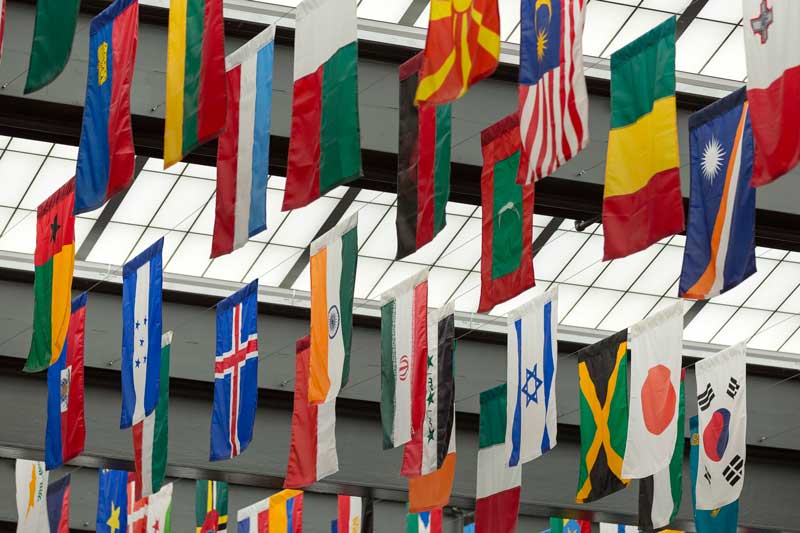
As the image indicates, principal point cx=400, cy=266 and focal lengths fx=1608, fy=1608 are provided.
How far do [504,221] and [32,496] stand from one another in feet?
43.5

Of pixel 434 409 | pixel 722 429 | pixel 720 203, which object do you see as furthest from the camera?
pixel 722 429

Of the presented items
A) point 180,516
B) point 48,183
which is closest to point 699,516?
point 48,183

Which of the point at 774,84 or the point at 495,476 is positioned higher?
the point at 774,84

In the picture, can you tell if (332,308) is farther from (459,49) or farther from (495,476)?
(459,49)

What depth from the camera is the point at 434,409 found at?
20.7m

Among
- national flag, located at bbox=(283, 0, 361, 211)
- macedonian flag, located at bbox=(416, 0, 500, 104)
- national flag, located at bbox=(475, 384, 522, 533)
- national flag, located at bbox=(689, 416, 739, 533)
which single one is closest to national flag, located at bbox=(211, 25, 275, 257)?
national flag, located at bbox=(283, 0, 361, 211)

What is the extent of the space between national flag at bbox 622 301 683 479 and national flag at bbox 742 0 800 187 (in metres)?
7.12

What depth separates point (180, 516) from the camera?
1323 inches

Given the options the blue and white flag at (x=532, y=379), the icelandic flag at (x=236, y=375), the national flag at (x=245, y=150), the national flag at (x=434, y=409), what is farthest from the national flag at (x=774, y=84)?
the icelandic flag at (x=236, y=375)

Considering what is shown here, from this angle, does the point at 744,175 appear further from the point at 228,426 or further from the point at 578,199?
the point at 228,426

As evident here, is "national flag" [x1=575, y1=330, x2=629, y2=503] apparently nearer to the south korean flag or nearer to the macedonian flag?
the south korean flag

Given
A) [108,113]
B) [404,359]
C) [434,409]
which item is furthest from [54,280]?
[434,409]

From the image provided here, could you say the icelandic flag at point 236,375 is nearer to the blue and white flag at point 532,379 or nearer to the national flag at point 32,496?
the blue and white flag at point 532,379

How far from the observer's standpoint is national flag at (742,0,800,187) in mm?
12297
